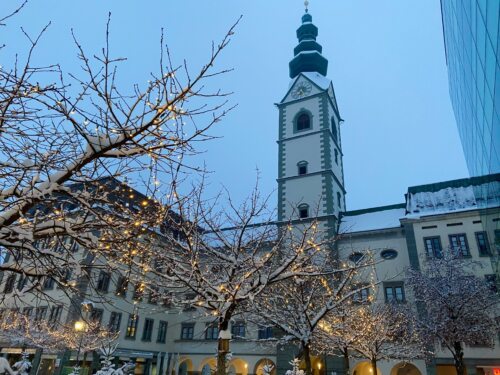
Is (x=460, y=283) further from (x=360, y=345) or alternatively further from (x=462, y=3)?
(x=462, y=3)

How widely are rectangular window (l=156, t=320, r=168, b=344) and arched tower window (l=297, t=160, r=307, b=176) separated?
20126 mm

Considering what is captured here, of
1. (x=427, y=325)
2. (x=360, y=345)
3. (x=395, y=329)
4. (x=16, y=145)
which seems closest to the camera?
(x=16, y=145)

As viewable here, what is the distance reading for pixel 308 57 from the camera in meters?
46.2

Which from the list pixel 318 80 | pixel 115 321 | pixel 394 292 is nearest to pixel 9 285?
pixel 115 321

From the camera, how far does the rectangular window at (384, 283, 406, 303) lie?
26766 millimetres

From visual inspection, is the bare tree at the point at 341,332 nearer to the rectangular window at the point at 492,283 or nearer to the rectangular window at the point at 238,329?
the rectangular window at the point at 492,283

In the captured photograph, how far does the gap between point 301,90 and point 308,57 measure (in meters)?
8.05

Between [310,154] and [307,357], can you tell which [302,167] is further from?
[307,357]

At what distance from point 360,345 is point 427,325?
4381mm

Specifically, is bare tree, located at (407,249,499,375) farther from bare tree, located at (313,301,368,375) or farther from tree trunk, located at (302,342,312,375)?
tree trunk, located at (302,342,312,375)

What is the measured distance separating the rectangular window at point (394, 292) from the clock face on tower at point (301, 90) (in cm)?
2264

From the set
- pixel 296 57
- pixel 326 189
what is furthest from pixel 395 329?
pixel 296 57

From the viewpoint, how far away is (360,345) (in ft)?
60.4

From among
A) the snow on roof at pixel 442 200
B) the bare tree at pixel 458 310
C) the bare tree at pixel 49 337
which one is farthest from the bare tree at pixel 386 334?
the bare tree at pixel 49 337
